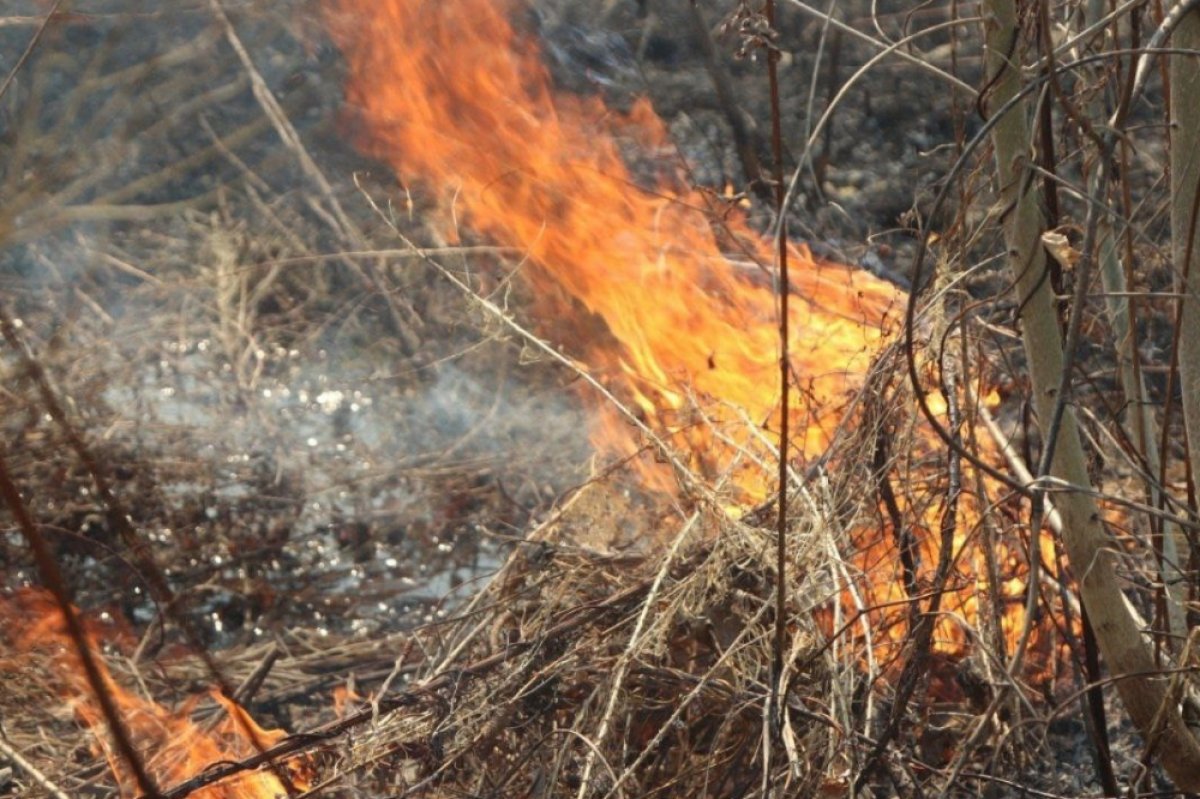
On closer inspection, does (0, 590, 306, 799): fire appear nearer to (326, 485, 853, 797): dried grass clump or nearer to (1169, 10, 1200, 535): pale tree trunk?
(326, 485, 853, 797): dried grass clump

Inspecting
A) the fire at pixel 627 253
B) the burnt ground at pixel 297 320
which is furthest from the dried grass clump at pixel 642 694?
the burnt ground at pixel 297 320

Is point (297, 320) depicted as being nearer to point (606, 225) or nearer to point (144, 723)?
point (606, 225)

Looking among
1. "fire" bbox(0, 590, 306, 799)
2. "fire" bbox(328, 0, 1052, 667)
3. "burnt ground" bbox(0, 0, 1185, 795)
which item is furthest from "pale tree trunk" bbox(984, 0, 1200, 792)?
"fire" bbox(0, 590, 306, 799)

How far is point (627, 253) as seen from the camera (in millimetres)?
5047

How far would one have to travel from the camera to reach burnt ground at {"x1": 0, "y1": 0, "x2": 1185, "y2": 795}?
15.3 ft

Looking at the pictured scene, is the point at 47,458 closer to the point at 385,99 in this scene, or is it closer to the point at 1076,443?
the point at 385,99

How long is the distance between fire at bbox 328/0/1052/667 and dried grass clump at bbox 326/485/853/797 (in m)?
0.21

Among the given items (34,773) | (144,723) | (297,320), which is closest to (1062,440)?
(34,773)

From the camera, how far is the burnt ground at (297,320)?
466cm

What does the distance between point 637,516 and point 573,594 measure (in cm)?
77

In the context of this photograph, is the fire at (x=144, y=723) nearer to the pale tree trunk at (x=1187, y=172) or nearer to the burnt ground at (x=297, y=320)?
the burnt ground at (x=297, y=320)

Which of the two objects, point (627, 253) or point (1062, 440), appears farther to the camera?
point (627, 253)

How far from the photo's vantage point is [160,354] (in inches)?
233

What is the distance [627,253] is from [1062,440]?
2.80 m
